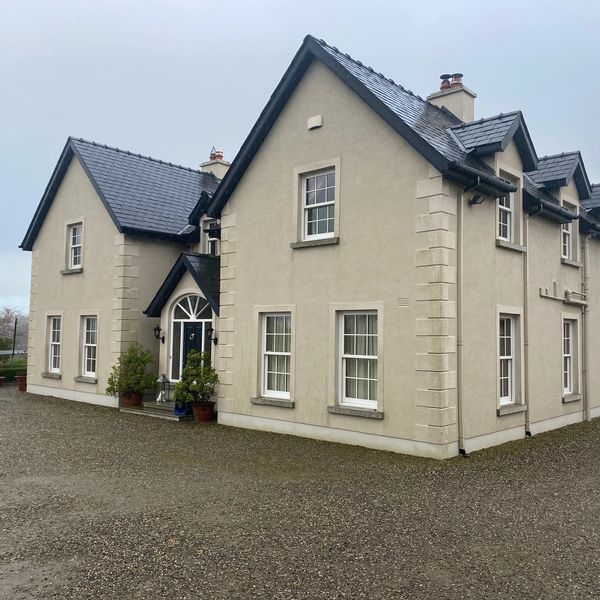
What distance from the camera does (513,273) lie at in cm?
1323

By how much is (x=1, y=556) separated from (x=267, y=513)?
10.1 feet

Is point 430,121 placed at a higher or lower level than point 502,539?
higher

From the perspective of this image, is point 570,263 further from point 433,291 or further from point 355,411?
point 355,411

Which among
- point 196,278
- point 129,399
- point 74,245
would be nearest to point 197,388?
point 196,278

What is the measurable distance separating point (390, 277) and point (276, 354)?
3608mm

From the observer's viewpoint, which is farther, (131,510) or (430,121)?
(430,121)

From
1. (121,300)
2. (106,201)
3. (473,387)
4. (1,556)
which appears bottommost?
(1,556)

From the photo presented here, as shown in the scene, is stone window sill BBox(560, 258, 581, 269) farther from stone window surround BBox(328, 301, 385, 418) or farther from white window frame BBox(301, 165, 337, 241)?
white window frame BBox(301, 165, 337, 241)

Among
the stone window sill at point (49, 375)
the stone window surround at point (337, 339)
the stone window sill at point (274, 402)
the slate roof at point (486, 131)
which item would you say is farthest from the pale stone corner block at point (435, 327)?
the stone window sill at point (49, 375)

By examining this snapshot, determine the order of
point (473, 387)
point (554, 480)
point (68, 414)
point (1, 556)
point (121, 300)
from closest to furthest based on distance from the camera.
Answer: point (1, 556) → point (554, 480) → point (473, 387) → point (68, 414) → point (121, 300)

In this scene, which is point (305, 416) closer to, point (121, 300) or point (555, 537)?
point (555, 537)

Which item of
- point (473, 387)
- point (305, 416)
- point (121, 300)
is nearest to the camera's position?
point (473, 387)

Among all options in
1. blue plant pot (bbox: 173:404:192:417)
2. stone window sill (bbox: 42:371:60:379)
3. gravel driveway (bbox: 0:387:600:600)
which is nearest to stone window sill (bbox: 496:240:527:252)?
gravel driveway (bbox: 0:387:600:600)

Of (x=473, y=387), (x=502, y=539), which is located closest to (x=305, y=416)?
(x=473, y=387)
